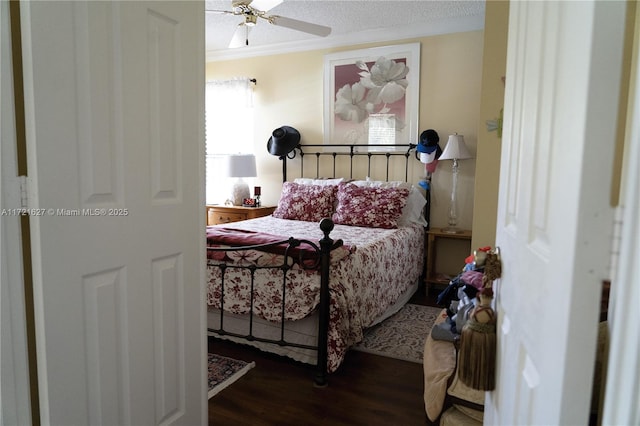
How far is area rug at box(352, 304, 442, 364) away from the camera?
104 inches

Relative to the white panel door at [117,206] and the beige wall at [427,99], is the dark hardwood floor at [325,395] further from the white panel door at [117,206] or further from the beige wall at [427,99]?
the beige wall at [427,99]

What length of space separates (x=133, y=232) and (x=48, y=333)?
35 centimetres

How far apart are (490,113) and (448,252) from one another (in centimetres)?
208

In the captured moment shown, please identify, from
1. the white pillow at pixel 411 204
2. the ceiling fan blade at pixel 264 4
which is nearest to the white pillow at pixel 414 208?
the white pillow at pixel 411 204

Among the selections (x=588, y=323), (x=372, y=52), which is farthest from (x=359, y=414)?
(x=372, y=52)

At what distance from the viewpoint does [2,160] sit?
1028 millimetres

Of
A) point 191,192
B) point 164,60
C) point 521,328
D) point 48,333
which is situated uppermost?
point 164,60

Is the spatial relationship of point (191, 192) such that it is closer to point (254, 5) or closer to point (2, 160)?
point (2, 160)

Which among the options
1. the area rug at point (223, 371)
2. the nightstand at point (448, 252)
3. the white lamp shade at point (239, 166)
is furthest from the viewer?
the white lamp shade at point (239, 166)

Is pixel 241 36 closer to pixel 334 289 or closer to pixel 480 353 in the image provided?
pixel 334 289

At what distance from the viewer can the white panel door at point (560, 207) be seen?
0.50 metres

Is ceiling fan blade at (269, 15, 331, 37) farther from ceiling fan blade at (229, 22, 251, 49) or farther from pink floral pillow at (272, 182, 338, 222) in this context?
pink floral pillow at (272, 182, 338, 222)

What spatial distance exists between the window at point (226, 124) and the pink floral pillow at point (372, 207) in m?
1.68

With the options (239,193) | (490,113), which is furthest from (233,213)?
(490,113)
